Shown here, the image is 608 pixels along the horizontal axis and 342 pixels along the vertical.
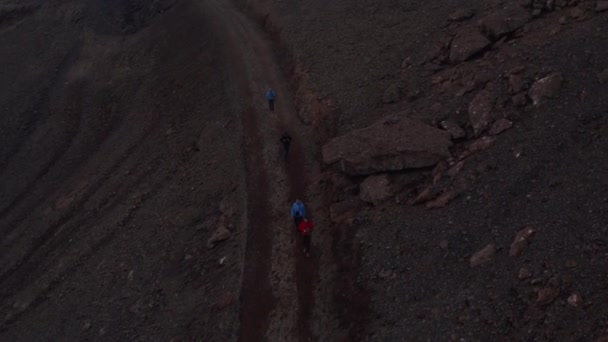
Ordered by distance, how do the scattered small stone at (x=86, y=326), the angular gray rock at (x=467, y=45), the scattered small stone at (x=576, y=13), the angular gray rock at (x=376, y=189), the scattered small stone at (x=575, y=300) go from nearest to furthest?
1. the scattered small stone at (x=575, y=300)
2. the angular gray rock at (x=376, y=189)
3. the scattered small stone at (x=86, y=326)
4. the scattered small stone at (x=576, y=13)
5. the angular gray rock at (x=467, y=45)

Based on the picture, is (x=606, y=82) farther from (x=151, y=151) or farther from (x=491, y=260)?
(x=151, y=151)

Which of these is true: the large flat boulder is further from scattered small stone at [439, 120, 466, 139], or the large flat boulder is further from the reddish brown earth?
scattered small stone at [439, 120, 466, 139]

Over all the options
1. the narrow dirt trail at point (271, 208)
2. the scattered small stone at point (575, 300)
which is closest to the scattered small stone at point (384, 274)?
the narrow dirt trail at point (271, 208)

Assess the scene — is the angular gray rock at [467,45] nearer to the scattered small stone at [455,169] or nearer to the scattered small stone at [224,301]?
the scattered small stone at [455,169]

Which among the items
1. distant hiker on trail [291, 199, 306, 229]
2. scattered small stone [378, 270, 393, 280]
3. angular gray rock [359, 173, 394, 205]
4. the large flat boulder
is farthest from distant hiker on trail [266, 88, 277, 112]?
scattered small stone [378, 270, 393, 280]

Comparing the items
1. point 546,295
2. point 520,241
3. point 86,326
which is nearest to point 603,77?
point 520,241

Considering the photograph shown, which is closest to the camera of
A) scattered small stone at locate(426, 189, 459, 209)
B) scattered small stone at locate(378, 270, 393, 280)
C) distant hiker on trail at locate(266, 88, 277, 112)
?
scattered small stone at locate(378, 270, 393, 280)
